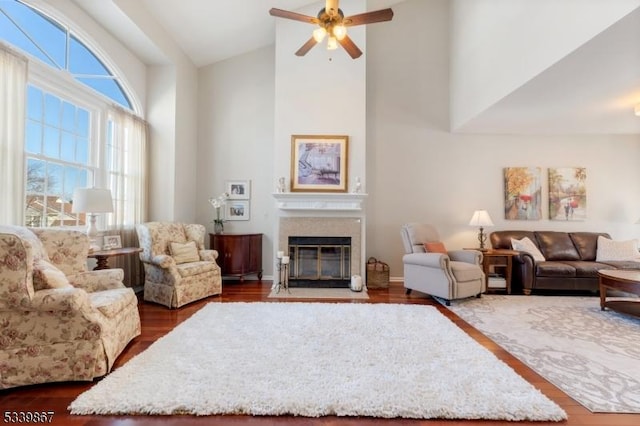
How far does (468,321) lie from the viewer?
335 cm

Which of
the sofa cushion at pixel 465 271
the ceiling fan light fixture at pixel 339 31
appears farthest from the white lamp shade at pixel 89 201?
the sofa cushion at pixel 465 271

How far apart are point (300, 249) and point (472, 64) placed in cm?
407

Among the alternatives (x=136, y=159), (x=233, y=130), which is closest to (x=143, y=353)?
(x=136, y=159)

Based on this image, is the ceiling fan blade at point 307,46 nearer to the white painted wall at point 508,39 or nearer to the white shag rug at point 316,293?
the white painted wall at point 508,39

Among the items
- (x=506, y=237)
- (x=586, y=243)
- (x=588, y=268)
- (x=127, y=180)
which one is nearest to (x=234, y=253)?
(x=127, y=180)

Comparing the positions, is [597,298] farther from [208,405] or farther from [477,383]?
[208,405]

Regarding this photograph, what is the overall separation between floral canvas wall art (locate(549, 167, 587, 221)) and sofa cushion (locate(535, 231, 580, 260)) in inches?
A: 18.4

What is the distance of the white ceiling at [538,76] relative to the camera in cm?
283

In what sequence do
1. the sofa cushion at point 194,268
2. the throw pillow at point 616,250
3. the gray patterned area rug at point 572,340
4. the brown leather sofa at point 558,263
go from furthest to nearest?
the throw pillow at point 616,250 → the brown leather sofa at point 558,263 → the sofa cushion at point 194,268 → the gray patterned area rug at point 572,340

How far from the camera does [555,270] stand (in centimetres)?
439

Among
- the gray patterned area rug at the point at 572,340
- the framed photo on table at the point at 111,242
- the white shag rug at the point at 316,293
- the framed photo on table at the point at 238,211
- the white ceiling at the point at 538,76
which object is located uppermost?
the white ceiling at the point at 538,76

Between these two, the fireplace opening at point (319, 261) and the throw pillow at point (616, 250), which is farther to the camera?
the fireplace opening at point (319, 261)

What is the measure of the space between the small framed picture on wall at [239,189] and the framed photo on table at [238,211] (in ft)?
0.31

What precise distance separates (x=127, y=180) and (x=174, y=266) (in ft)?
5.30
